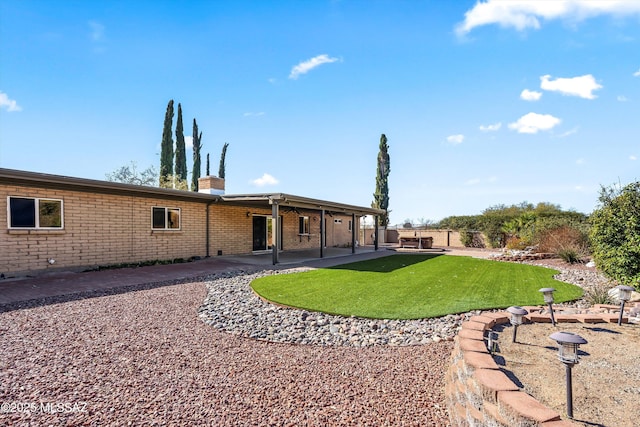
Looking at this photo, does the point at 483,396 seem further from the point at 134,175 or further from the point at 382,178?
the point at 134,175

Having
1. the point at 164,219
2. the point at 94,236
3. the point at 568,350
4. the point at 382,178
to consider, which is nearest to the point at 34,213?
the point at 94,236

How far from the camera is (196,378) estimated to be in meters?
3.36

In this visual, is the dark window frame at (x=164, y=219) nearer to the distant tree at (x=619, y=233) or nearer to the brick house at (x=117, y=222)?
the brick house at (x=117, y=222)

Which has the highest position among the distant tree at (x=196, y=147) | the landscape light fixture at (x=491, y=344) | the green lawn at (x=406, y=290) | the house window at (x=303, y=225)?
the distant tree at (x=196, y=147)

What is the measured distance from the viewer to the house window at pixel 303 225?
65.4ft

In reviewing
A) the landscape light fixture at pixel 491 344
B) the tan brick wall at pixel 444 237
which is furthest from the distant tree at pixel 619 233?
the tan brick wall at pixel 444 237

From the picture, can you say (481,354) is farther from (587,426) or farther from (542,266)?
(542,266)

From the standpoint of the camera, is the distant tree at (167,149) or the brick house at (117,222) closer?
the brick house at (117,222)

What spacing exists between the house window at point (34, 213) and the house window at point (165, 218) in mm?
2903

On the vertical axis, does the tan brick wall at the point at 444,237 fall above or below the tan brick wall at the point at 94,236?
below

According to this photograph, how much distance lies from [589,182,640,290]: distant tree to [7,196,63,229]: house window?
1434 centimetres

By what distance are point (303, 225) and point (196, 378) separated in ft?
55.5

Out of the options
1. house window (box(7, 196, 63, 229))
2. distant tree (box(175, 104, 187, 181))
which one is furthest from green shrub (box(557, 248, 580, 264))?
distant tree (box(175, 104, 187, 181))

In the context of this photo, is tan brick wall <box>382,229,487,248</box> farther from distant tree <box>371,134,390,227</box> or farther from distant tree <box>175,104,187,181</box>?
distant tree <box>175,104,187,181</box>
